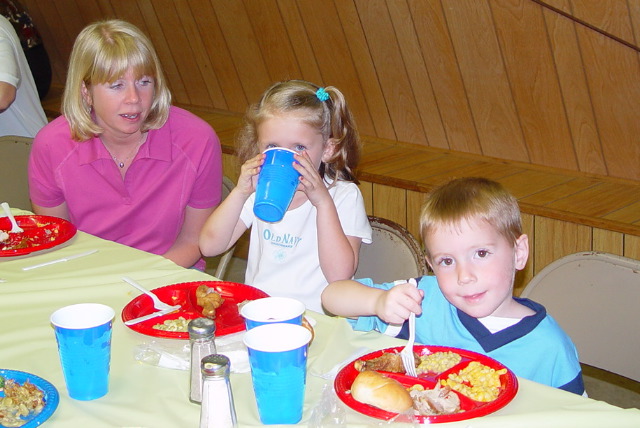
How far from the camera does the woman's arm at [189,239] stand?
93.2 inches

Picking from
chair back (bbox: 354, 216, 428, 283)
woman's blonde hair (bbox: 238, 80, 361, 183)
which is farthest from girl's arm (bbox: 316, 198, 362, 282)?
woman's blonde hair (bbox: 238, 80, 361, 183)

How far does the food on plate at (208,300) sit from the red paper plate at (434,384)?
0.37 metres

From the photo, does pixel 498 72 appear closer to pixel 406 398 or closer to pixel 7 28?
pixel 7 28

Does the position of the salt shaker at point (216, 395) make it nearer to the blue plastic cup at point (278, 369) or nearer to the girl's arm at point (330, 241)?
the blue plastic cup at point (278, 369)

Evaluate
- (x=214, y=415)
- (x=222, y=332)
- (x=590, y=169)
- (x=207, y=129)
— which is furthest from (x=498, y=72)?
(x=214, y=415)

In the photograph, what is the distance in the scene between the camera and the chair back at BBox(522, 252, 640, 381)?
1663mm

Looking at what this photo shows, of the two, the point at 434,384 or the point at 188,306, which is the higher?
the point at 188,306

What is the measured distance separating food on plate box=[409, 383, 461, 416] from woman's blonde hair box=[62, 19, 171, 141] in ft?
4.38

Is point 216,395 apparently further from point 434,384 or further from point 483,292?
point 483,292

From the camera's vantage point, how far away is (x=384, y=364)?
136 cm

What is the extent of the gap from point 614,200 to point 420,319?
1610mm

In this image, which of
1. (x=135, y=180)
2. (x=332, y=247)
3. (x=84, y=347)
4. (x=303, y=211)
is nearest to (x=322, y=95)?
(x=303, y=211)

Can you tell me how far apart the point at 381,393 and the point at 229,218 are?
0.91m

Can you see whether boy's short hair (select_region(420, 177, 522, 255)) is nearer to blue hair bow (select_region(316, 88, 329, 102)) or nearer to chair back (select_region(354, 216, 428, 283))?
chair back (select_region(354, 216, 428, 283))
